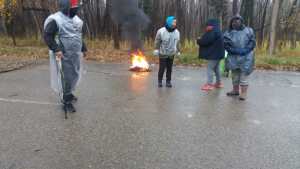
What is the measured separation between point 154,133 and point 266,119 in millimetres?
1925

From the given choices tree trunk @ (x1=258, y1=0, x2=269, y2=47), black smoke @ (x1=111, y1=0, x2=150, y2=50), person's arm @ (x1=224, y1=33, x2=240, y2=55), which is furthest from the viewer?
tree trunk @ (x1=258, y1=0, x2=269, y2=47)

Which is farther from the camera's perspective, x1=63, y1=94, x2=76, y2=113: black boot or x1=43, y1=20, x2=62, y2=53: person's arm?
x1=63, y1=94, x2=76, y2=113: black boot

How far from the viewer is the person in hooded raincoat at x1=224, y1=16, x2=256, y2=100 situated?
20.0 ft

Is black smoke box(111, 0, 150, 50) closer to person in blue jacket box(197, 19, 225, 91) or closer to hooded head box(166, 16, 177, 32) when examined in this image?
hooded head box(166, 16, 177, 32)

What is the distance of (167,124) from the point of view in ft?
15.4

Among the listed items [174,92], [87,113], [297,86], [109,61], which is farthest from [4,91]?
[297,86]

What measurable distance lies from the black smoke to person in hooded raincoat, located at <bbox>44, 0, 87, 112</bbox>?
6279mm

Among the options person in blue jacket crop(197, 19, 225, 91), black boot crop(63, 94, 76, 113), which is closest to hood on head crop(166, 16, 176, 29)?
person in blue jacket crop(197, 19, 225, 91)

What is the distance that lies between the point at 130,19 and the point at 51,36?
6.63m

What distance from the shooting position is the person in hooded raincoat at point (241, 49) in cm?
609

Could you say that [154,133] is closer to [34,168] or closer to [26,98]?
[34,168]

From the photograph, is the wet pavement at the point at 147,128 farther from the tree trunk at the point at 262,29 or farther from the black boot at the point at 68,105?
the tree trunk at the point at 262,29

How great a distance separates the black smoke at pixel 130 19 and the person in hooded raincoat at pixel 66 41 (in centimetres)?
628

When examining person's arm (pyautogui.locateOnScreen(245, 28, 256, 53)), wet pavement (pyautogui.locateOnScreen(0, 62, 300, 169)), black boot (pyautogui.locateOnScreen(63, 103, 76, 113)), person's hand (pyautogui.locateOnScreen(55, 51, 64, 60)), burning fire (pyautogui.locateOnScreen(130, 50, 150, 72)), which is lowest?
wet pavement (pyautogui.locateOnScreen(0, 62, 300, 169))
